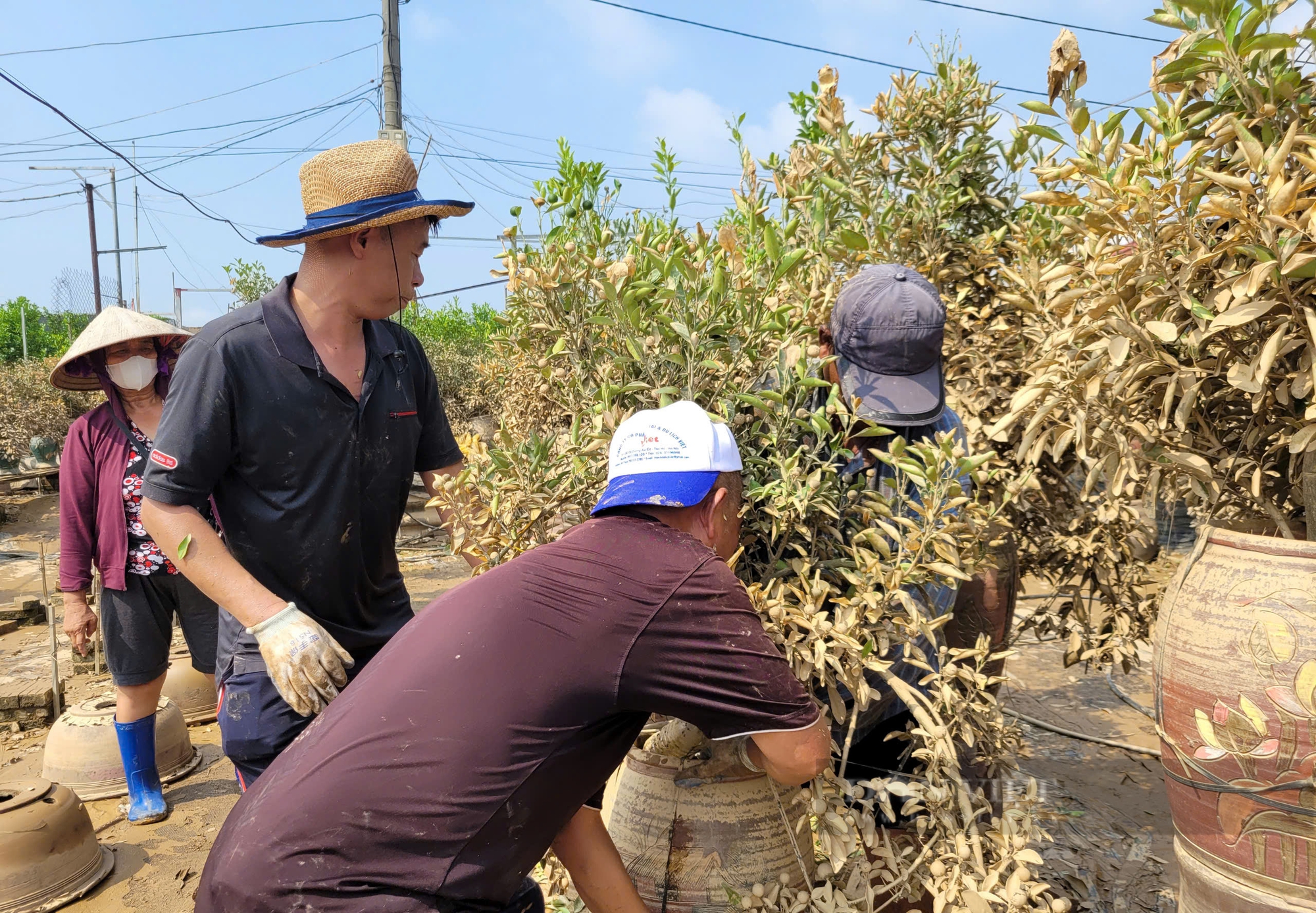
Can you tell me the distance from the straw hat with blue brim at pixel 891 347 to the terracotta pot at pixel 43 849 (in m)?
3.14

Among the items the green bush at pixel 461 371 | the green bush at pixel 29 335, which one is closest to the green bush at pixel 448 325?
the green bush at pixel 461 371

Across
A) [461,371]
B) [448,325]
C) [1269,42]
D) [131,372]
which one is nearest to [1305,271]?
[1269,42]

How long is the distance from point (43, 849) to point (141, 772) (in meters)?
0.62

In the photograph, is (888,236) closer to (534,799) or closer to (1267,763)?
(1267,763)

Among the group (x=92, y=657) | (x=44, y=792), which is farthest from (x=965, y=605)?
(x=92, y=657)

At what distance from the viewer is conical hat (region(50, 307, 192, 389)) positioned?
3639mm

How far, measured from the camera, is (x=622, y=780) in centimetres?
212

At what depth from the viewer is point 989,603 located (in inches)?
127

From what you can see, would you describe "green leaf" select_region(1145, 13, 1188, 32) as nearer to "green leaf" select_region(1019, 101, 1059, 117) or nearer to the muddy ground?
"green leaf" select_region(1019, 101, 1059, 117)

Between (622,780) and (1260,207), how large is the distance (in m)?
1.69

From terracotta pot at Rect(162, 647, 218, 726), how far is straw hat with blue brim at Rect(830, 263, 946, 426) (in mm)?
4090

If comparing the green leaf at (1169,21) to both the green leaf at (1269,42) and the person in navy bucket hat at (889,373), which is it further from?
the person in navy bucket hat at (889,373)

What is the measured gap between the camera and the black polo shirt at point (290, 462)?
2.10 metres

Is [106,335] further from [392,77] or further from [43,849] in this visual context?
[392,77]
